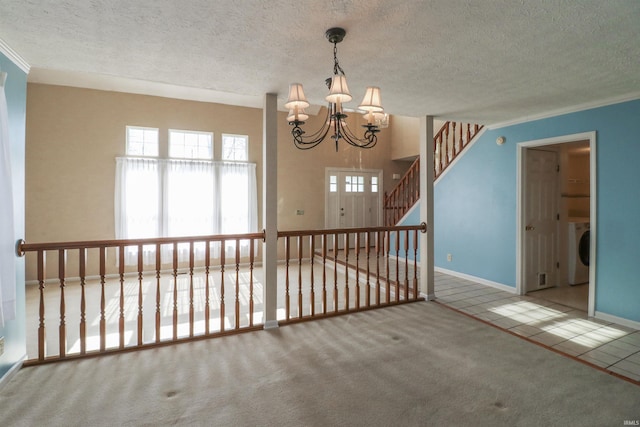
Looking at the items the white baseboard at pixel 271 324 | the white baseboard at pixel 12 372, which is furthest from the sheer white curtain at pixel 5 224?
the white baseboard at pixel 271 324

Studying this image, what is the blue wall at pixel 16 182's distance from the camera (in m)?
2.19

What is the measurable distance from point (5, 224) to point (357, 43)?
2.56 m

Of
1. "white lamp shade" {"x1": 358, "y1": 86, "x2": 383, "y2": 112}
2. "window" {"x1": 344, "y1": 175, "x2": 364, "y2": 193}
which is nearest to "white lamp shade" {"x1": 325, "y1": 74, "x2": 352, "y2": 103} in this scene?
"white lamp shade" {"x1": 358, "y1": 86, "x2": 383, "y2": 112}

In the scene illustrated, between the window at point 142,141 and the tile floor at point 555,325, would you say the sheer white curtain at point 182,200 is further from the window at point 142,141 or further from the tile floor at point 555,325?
the tile floor at point 555,325

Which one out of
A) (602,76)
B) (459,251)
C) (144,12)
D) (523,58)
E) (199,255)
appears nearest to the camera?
(144,12)

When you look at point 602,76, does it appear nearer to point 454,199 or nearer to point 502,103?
point 502,103

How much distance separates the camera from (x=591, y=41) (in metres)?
2.06

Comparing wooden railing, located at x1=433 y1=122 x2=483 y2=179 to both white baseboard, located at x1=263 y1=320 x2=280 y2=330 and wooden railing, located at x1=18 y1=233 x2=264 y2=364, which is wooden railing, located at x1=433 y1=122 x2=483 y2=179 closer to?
wooden railing, located at x1=18 y1=233 x2=264 y2=364

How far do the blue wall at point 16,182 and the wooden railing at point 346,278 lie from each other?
2064 mm

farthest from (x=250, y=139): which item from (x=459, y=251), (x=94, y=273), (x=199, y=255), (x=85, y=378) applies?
(x=85, y=378)

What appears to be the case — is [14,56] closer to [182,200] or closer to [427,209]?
[182,200]

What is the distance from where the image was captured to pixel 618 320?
3219 millimetres

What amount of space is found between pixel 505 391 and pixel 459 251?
328 cm

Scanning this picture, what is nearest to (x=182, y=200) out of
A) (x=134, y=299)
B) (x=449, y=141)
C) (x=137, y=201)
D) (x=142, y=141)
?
(x=137, y=201)
